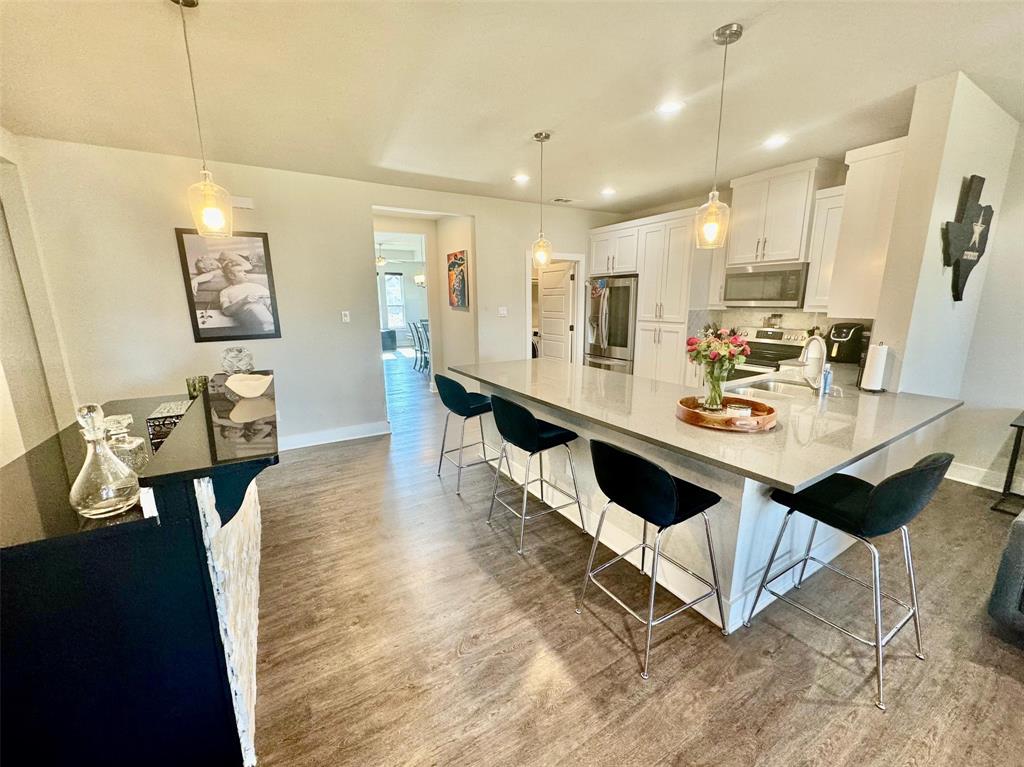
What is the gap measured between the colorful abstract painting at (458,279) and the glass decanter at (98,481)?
4249mm

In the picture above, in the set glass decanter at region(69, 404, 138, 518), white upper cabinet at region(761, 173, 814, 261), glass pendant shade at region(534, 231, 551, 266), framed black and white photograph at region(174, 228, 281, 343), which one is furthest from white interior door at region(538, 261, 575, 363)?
glass decanter at region(69, 404, 138, 518)

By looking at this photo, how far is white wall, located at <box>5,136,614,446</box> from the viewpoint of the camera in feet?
9.77

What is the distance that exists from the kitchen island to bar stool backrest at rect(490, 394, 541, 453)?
155 millimetres

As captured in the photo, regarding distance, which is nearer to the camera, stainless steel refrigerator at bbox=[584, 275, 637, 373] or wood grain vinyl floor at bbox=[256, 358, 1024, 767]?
wood grain vinyl floor at bbox=[256, 358, 1024, 767]

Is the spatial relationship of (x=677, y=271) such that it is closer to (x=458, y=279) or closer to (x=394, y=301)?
(x=458, y=279)

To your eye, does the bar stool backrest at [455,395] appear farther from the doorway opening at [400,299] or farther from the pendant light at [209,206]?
the doorway opening at [400,299]

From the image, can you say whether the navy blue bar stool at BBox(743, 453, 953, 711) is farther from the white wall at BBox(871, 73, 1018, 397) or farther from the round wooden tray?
the white wall at BBox(871, 73, 1018, 397)

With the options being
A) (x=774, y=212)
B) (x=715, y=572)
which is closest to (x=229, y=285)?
(x=715, y=572)

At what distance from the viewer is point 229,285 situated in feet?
11.5

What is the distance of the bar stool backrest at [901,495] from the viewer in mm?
1364

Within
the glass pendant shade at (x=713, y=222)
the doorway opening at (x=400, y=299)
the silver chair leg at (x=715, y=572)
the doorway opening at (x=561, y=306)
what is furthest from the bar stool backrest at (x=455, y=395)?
the doorway opening at (x=400, y=299)

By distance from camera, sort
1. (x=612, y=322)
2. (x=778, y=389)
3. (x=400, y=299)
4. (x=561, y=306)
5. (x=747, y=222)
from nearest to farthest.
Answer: (x=778, y=389), (x=747, y=222), (x=612, y=322), (x=561, y=306), (x=400, y=299)

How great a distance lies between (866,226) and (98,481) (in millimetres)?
4153

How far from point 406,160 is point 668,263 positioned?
3.01m
